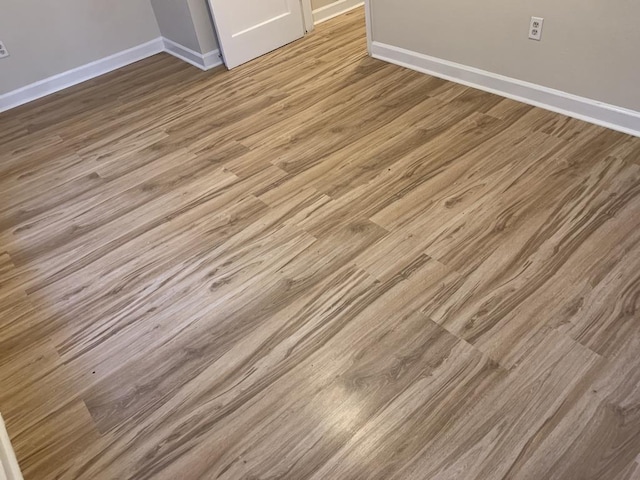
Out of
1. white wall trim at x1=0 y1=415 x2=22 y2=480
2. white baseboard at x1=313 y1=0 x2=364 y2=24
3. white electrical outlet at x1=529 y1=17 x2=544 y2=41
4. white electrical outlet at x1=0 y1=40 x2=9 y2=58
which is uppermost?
white electrical outlet at x1=529 y1=17 x2=544 y2=41

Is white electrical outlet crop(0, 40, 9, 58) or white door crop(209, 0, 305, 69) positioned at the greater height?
white electrical outlet crop(0, 40, 9, 58)

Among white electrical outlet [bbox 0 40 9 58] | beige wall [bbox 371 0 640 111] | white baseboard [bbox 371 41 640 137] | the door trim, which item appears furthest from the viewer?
the door trim

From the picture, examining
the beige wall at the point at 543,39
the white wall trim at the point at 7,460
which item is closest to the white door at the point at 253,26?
the beige wall at the point at 543,39

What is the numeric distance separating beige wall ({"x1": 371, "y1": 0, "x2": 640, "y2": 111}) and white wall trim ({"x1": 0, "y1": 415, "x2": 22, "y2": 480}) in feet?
8.50

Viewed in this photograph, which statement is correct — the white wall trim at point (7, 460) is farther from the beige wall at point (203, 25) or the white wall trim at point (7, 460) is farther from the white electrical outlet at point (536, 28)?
the beige wall at point (203, 25)

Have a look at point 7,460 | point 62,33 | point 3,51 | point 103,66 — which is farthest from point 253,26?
point 7,460

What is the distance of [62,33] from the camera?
134 inches

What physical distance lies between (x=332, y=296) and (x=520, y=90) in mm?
1574

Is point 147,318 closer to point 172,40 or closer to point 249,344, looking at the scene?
point 249,344

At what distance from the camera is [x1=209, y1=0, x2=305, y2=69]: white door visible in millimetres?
3256

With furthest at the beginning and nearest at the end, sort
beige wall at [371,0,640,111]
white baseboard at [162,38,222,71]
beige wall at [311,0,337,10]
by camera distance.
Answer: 1. beige wall at [311,0,337,10]
2. white baseboard at [162,38,222,71]
3. beige wall at [371,0,640,111]

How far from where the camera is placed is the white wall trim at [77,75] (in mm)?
3402

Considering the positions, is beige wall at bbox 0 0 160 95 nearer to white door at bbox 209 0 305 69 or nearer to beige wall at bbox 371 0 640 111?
white door at bbox 209 0 305 69

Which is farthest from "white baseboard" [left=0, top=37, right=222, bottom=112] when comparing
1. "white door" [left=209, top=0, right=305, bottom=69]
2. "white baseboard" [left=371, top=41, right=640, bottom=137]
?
"white baseboard" [left=371, top=41, right=640, bottom=137]
